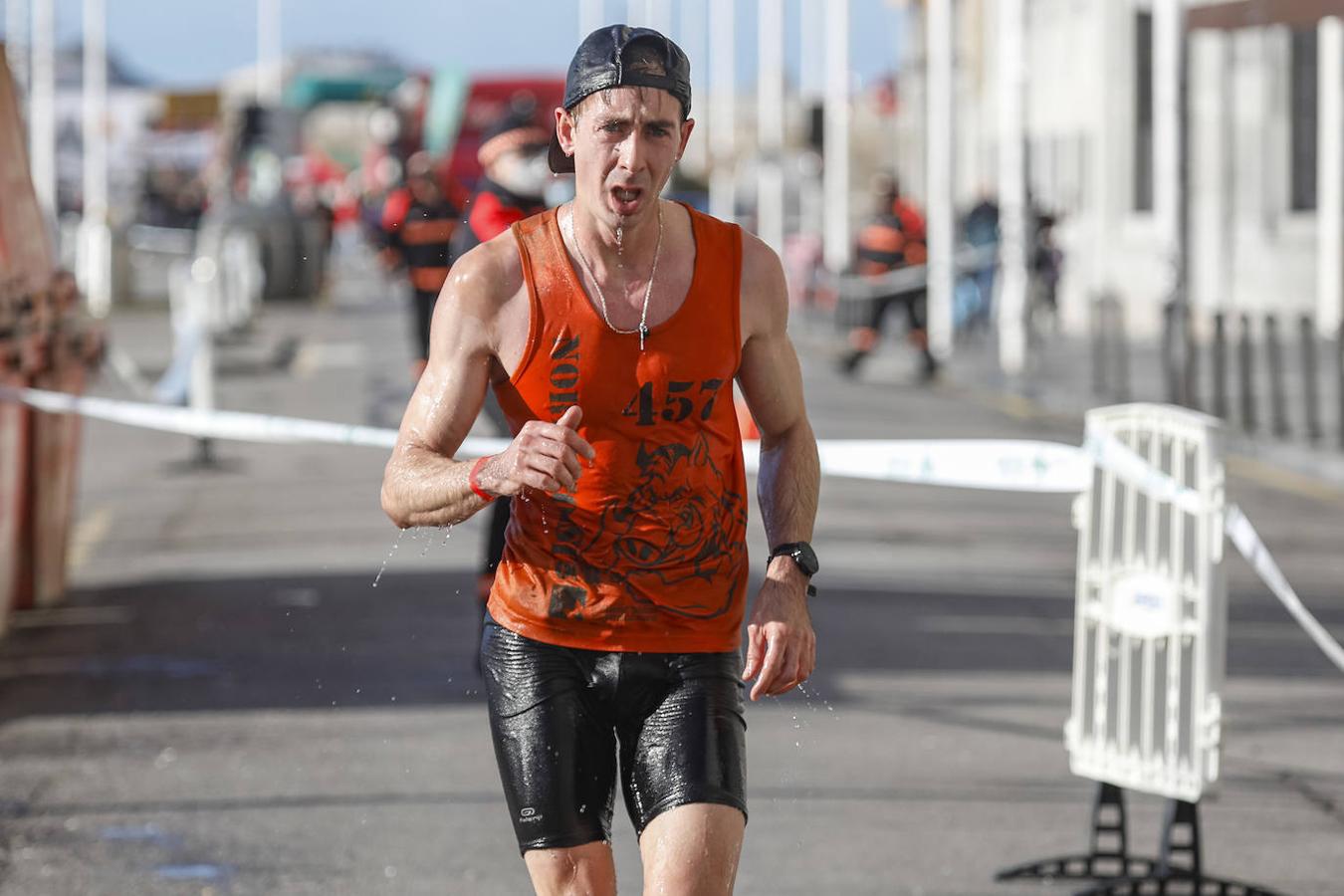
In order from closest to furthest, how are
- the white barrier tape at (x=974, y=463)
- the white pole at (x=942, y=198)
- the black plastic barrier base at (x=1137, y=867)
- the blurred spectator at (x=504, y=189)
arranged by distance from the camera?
the black plastic barrier base at (x=1137, y=867)
the white barrier tape at (x=974, y=463)
the blurred spectator at (x=504, y=189)
the white pole at (x=942, y=198)

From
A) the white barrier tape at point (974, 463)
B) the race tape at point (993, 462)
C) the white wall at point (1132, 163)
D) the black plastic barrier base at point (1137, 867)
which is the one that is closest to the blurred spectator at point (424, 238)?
the race tape at point (993, 462)

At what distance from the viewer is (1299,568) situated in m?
11.9

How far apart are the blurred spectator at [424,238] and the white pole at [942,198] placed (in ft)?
38.5

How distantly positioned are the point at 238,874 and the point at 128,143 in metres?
88.6

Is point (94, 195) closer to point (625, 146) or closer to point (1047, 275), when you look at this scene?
point (1047, 275)

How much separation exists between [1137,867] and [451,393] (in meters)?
3.19

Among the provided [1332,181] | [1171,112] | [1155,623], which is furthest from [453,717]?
[1332,181]

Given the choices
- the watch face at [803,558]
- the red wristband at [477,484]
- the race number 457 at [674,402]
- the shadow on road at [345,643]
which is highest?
the race number 457 at [674,402]

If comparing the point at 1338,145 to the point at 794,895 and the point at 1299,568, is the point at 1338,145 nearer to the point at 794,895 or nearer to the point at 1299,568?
the point at 1299,568

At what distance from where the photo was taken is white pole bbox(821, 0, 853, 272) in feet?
136

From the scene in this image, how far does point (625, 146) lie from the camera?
391cm

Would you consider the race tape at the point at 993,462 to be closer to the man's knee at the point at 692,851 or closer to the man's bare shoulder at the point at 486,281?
the man's bare shoulder at the point at 486,281

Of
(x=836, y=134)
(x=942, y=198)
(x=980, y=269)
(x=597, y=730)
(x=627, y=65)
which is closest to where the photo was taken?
(x=627, y=65)

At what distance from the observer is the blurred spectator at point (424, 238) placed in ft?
49.4
